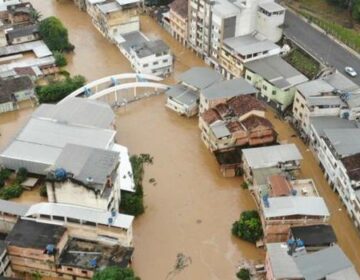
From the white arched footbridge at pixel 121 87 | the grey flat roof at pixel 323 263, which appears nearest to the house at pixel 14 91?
the white arched footbridge at pixel 121 87

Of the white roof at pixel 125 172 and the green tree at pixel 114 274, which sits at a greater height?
the green tree at pixel 114 274

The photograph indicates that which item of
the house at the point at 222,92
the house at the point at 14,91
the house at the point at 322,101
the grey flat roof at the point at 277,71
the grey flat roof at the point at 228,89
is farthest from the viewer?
the house at the point at 14,91

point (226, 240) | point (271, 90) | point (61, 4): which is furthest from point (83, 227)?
point (61, 4)

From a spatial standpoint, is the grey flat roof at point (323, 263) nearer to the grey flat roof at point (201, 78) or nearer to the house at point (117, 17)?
the grey flat roof at point (201, 78)

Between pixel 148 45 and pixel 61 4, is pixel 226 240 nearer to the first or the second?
pixel 148 45

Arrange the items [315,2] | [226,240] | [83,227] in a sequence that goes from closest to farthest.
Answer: [83,227]
[226,240]
[315,2]

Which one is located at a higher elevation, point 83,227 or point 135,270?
point 83,227

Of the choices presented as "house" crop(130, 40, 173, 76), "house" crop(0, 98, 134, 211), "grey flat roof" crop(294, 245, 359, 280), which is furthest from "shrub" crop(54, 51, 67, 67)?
"grey flat roof" crop(294, 245, 359, 280)
